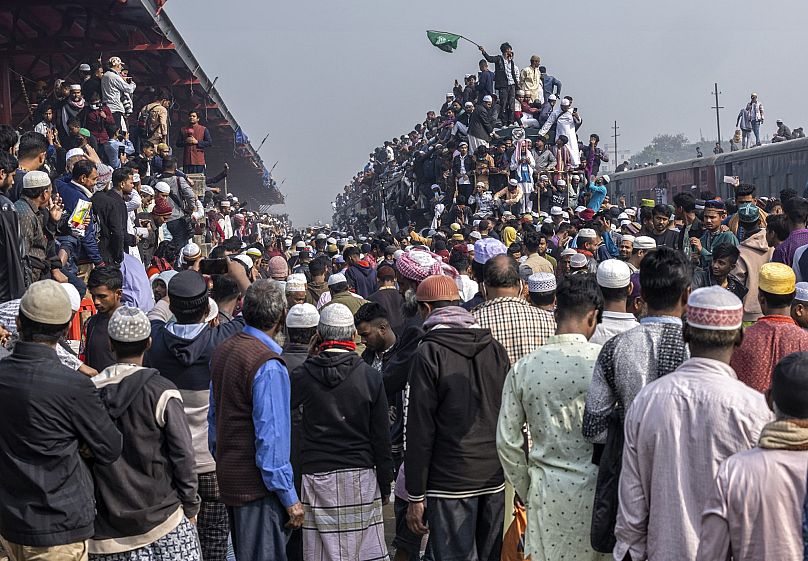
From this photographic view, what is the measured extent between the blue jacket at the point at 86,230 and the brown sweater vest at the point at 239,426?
4.38 m

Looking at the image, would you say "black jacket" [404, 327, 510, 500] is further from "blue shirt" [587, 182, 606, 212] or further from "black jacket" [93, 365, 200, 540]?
"blue shirt" [587, 182, 606, 212]

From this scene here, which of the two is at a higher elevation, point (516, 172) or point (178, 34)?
point (178, 34)

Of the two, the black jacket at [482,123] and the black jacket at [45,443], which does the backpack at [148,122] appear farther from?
the black jacket at [45,443]

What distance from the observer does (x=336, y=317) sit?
201 inches

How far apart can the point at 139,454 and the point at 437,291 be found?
184 cm

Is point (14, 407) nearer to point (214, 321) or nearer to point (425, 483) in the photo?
point (425, 483)

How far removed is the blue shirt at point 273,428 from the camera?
4723mm

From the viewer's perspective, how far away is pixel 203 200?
2109cm

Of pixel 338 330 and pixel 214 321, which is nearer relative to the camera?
pixel 338 330

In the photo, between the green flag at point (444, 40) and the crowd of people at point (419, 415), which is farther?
the green flag at point (444, 40)

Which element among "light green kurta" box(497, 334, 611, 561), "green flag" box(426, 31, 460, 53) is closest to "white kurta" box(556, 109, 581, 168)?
"green flag" box(426, 31, 460, 53)

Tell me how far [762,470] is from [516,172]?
18876 millimetres

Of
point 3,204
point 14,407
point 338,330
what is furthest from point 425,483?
point 3,204

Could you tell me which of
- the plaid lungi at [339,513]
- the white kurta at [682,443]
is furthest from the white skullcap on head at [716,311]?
the plaid lungi at [339,513]
